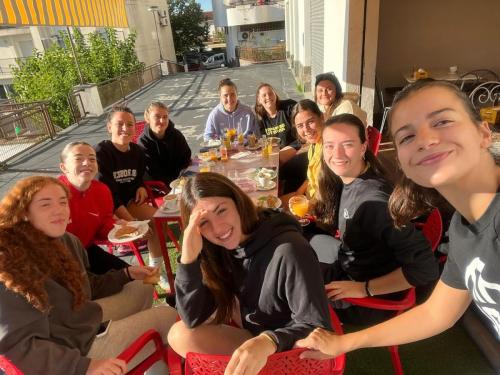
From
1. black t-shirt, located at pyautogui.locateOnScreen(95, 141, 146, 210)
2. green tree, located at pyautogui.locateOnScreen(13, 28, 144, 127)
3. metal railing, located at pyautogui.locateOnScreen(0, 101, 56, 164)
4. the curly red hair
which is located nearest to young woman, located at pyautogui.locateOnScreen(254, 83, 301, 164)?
black t-shirt, located at pyautogui.locateOnScreen(95, 141, 146, 210)

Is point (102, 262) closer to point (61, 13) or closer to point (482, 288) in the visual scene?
point (482, 288)

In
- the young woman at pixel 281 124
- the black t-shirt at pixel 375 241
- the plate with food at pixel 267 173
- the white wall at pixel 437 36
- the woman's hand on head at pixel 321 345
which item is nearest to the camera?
the woman's hand on head at pixel 321 345

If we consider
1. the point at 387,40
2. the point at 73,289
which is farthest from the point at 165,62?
the point at 73,289

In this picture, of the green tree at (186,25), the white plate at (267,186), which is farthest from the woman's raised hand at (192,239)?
the green tree at (186,25)

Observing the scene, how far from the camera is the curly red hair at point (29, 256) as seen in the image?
150cm

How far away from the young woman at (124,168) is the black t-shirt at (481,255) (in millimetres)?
2788

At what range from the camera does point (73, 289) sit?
177cm

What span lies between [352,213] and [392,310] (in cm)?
60

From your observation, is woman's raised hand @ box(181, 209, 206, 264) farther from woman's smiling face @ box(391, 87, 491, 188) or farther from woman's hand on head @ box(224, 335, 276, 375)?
woman's smiling face @ box(391, 87, 491, 188)

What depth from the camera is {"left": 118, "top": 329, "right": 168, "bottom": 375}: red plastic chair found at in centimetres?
164

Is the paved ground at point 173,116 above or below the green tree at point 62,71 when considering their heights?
below

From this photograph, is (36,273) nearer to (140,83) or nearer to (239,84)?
(239,84)

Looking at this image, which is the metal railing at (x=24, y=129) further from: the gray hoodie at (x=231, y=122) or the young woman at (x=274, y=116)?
the young woman at (x=274, y=116)

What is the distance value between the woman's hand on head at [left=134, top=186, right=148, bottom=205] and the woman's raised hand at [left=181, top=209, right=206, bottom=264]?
231 cm
